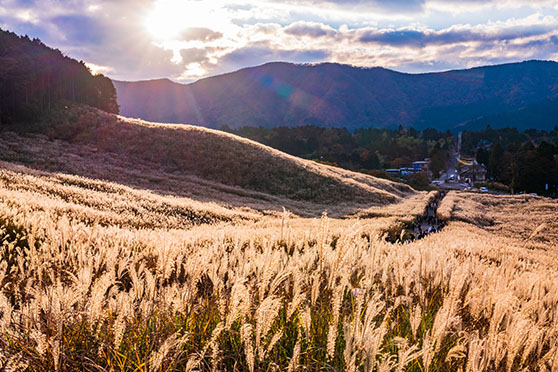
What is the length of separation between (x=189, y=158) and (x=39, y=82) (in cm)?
4354

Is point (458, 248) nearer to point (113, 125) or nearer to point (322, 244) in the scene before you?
point (322, 244)

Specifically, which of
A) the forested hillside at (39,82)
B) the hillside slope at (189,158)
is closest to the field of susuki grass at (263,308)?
the hillside slope at (189,158)

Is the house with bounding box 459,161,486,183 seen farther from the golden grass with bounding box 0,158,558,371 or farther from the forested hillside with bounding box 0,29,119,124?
the golden grass with bounding box 0,158,558,371

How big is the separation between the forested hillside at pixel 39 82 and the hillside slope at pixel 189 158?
7.49 metres

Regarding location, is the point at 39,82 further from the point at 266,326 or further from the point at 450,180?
the point at 450,180

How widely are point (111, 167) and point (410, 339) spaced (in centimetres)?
4080

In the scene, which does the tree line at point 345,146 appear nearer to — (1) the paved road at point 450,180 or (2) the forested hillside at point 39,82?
(1) the paved road at point 450,180

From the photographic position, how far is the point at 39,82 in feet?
231

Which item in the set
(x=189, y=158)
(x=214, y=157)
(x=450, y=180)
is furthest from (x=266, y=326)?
(x=450, y=180)

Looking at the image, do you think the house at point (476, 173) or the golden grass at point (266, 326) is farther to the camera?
the house at point (476, 173)

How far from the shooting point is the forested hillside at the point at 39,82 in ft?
198

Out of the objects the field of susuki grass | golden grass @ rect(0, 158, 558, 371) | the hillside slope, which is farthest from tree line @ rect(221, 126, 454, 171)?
golden grass @ rect(0, 158, 558, 371)

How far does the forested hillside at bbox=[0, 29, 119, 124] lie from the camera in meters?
60.4

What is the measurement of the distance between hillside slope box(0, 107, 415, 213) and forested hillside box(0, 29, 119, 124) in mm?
7492
